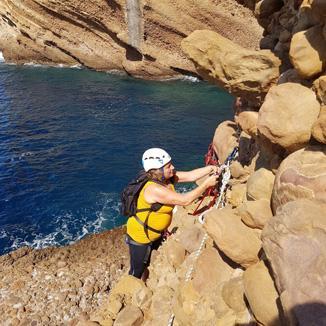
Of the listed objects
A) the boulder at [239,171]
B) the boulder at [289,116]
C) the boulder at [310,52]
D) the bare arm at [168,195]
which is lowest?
the boulder at [239,171]

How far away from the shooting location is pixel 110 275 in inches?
576

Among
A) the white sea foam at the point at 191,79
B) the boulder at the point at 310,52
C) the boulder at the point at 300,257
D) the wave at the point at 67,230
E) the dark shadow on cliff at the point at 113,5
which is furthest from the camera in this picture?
the white sea foam at the point at 191,79

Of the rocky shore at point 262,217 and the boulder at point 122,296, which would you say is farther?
the boulder at point 122,296

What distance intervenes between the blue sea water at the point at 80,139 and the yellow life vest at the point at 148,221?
10108mm

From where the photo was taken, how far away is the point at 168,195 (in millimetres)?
7715

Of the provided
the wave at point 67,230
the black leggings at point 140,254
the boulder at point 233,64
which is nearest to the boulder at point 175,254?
the black leggings at point 140,254

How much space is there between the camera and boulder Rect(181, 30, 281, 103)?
884cm

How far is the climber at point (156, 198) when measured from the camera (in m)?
7.75

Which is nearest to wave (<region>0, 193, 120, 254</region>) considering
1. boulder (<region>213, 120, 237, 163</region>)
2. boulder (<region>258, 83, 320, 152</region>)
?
boulder (<region>213, 120, 237, 163</region>)

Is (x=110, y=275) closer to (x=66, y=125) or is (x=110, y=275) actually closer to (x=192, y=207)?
(x=192, y=207)

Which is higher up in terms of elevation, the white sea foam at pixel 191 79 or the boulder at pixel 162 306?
the boulder at pixel 162 306

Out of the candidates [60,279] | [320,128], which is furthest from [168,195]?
[60,279]

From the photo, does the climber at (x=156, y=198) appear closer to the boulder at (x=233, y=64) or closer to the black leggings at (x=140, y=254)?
the black leggings at (x=140, y=254)

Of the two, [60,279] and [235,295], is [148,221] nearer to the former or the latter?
[235,295]
